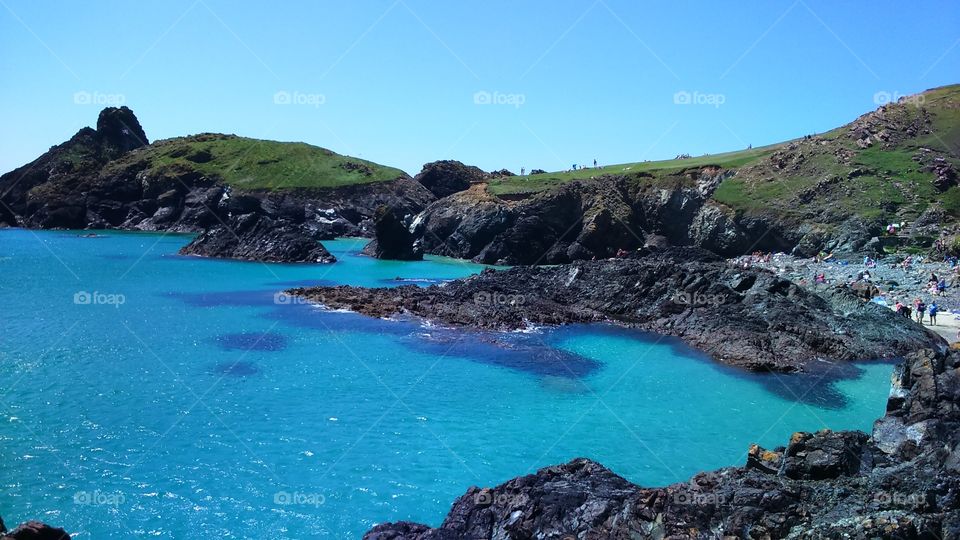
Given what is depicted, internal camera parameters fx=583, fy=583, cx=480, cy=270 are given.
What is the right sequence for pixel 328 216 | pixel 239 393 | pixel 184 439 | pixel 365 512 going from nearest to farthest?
pixel 365 512, pixel 184 439, pixel 239 393, pixel 328 216

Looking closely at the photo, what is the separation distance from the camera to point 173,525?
15445mm

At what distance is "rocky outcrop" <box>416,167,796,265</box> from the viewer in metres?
82.0

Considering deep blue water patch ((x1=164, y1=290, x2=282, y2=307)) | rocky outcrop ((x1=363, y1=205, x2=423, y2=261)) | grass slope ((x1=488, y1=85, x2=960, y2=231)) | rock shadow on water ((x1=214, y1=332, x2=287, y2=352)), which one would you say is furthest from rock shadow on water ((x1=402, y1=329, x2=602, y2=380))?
grass slope ((x1=488, y1=85, x2=960, y2=231))

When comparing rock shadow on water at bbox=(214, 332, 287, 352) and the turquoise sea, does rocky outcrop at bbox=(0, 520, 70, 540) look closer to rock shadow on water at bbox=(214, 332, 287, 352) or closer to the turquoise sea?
the turquoise sea

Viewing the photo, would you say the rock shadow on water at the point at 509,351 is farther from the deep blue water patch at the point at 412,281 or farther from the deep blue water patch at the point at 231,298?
the deep blue water patch at the point at 412,281

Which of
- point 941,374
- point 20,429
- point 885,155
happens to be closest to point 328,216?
point 885,155

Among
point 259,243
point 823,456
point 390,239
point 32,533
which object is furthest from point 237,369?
point 390,239

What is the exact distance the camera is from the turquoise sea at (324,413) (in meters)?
16.9

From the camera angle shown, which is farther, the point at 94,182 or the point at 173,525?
the point at 94,182

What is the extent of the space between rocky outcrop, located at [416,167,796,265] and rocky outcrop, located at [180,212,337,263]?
2260 centimetres

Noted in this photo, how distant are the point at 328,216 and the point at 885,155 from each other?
10068 centimetres

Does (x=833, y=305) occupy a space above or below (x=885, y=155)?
below

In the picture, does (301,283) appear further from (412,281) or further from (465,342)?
(465,342)

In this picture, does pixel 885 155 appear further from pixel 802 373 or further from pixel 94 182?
pixel 94 182
